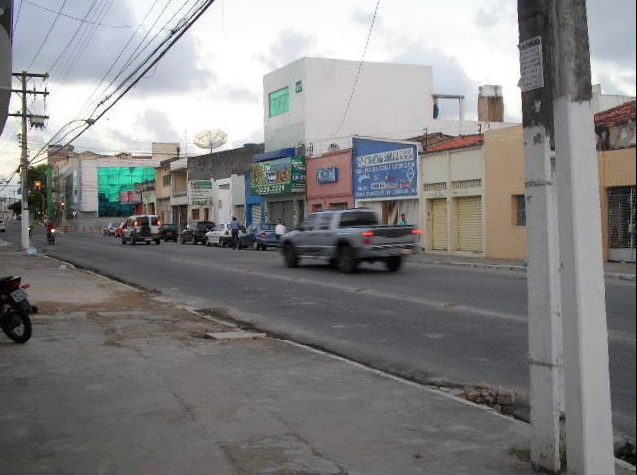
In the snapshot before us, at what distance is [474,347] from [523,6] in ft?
18.3

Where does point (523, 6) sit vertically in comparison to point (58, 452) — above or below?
above

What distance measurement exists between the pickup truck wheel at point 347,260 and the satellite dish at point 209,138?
41.0 metres

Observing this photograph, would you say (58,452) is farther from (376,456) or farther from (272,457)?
(376,456)

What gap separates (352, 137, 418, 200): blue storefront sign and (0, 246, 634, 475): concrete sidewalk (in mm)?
23434

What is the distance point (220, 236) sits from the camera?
41.2m

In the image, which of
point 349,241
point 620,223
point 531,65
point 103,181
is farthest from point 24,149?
point 103,181

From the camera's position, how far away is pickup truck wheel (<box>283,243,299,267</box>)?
72.9 ft

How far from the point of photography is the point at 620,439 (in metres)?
5.41

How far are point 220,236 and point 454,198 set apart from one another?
16.5 metres

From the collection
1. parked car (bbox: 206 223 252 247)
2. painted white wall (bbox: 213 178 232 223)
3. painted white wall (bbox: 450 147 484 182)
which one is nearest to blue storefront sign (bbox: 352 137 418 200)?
painted white wall (bbox: 450 147 484 182)

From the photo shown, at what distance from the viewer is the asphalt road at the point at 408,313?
7.65 m

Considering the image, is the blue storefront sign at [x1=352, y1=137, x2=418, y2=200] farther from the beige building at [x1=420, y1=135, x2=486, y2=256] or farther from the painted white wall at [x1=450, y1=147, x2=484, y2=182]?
the painted white wall at [x1=450, y1=147, x2=484, y2=182]

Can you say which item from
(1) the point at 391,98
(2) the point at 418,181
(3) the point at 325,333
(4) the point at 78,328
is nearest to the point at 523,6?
(3) the point at 325,333

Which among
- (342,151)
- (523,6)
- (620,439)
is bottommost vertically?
(620,439)
